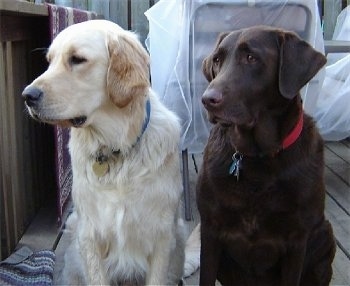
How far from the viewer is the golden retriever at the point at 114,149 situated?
2109mm

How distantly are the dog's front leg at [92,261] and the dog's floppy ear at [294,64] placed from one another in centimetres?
97

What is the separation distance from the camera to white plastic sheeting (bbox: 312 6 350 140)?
3.89 m

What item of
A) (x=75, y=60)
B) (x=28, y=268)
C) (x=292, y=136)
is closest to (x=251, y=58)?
(x=292, y=136)

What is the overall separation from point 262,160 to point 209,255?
43 cm

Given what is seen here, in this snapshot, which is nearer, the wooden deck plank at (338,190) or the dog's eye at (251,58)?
the dog's eye at (251,58)

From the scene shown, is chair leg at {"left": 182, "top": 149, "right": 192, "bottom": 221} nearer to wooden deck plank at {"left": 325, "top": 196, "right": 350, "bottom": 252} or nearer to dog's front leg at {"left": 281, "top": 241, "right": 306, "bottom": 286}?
wooden deck plank at {"left": 325, "top": 196, "right": 350, "bottom": 252}

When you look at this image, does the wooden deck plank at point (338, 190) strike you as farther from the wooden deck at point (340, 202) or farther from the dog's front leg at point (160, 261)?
the dog's front leg at point (160, 261)

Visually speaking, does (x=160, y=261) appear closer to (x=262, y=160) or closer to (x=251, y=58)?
(x=262, y=160)

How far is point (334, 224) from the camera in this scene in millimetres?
3307

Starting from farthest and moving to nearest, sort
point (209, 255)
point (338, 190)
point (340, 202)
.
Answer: point (338, 190) → point (340, 202) → point (209, 255)

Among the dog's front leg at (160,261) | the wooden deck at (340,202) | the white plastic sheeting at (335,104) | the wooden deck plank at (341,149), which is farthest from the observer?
the wooden deck plank at (341,149)


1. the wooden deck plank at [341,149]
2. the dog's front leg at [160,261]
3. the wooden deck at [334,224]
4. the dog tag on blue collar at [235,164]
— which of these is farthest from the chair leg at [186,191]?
the wooden deck plank at [341,149]

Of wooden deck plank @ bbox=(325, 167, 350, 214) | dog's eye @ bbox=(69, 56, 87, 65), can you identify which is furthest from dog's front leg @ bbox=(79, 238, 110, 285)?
wooden deck plank @ bbox=(325, 167, 350, 214)

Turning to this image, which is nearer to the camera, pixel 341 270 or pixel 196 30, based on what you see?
pixel 341 270
